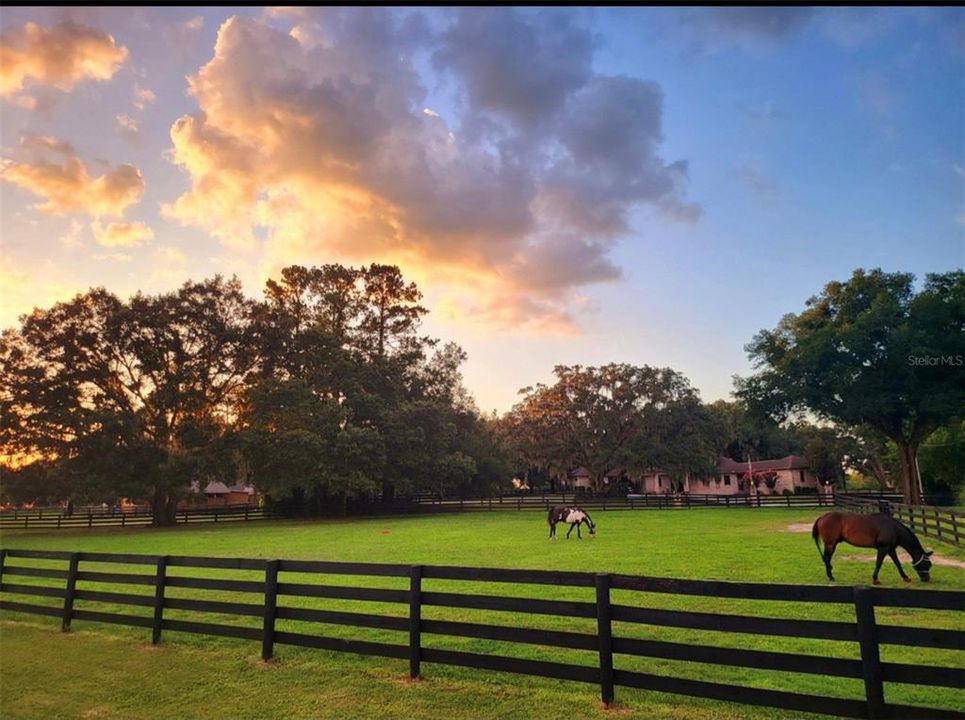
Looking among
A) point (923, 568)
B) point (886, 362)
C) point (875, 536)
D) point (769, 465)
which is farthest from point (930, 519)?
point (769, 465)

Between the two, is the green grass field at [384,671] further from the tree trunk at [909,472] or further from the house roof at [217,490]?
the house roof at [217,490]

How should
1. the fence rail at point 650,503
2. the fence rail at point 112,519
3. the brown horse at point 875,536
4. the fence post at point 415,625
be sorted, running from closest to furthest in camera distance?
the fence post at point 415,625 → the brown horse at point 875,536 → the fence rail at point 112,519 → the fence rail at point 650,503

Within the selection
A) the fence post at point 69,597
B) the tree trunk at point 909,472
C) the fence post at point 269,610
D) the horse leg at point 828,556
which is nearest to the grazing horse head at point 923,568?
the horse leg at point 828,556

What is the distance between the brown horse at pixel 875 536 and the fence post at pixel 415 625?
8.88 metres

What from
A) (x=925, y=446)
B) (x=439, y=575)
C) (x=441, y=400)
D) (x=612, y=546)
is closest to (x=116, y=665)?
(x=439, y=575)

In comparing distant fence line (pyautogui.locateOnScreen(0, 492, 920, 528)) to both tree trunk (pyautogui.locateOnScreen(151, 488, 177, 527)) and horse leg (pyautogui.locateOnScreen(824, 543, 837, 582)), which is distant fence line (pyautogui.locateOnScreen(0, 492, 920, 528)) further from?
horse leg (pyautogui.locateOnScreen(824, 543, 837, 582))

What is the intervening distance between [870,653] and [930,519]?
19.0 metres

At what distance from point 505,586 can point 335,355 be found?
111 ft

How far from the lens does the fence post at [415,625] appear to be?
6.35 m

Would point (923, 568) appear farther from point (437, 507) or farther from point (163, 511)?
point (437, 507)

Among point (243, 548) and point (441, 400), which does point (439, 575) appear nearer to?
point (243, 548)

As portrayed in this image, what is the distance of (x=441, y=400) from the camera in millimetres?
50812

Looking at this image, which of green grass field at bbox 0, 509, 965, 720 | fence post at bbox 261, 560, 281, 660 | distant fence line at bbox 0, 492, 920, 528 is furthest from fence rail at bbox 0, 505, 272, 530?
fence post at bbox 261, 560, 281, 660

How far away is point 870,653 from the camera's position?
4562 millimetres
